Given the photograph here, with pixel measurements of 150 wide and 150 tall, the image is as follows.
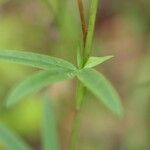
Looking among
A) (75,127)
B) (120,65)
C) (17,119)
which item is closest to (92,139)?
(17,119)

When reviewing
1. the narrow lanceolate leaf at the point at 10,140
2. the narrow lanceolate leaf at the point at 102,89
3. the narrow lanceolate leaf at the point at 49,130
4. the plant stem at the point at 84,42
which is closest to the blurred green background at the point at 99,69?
the narrow lanceolate leaf at the point at 49,130

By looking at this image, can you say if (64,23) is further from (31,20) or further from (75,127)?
(31,20)

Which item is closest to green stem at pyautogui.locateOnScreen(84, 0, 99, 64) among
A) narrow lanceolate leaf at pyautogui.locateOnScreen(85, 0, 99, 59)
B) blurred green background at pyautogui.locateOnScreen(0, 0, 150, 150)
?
narrow lanceolate leaf at pyautogui.locateOnScreen(85, 0, 99, 59)

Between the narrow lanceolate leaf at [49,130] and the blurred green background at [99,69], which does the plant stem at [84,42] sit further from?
the blurred green background at [99,69]

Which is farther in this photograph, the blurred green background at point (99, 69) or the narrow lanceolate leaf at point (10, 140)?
the blurred green background at point (99, 69)

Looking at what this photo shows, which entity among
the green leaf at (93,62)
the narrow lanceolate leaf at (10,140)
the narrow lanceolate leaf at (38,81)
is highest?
the green leaf at (93,62)

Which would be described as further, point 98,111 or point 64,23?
point 98,111

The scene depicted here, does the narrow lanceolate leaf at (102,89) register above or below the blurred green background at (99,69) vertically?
above
